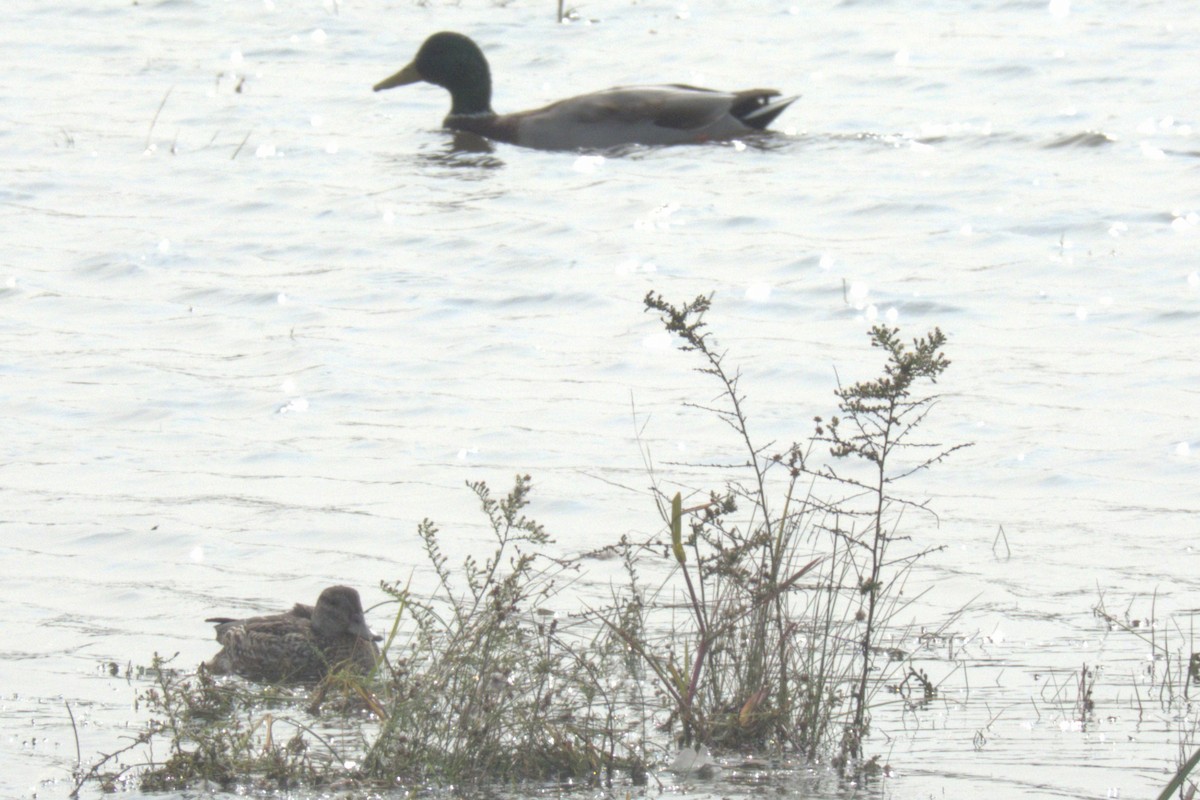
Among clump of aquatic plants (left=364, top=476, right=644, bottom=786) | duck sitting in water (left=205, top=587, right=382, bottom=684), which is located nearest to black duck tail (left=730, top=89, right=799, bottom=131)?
duck sitting in water (left=205, top=587, right=382, bottom=684)

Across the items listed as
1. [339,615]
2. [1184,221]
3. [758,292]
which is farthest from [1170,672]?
[1184,221]

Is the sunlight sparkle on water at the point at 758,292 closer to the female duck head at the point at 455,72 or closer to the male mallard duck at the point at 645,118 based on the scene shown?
the male mallard duck at the point at 645,118

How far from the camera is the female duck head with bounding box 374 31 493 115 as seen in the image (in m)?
16.6

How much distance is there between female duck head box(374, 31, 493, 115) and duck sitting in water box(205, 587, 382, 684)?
1092 centimetres

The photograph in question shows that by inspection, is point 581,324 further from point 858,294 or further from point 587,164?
point 587,164

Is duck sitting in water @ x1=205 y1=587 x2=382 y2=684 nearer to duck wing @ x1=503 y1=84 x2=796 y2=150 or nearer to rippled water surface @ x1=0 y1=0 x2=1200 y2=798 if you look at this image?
rippled water surface @ x1=0 y1=0 x2=1200 y2=798

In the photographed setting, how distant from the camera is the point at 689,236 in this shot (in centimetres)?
1238

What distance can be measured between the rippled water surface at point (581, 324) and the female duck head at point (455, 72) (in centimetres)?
36

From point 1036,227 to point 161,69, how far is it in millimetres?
9539

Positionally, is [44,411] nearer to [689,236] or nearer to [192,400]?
[192,400]

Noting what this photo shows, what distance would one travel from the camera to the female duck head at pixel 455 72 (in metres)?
16.6

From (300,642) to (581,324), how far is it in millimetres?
4730

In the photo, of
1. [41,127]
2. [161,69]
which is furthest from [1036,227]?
[161,69]

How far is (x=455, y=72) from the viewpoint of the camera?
16.6 meters
